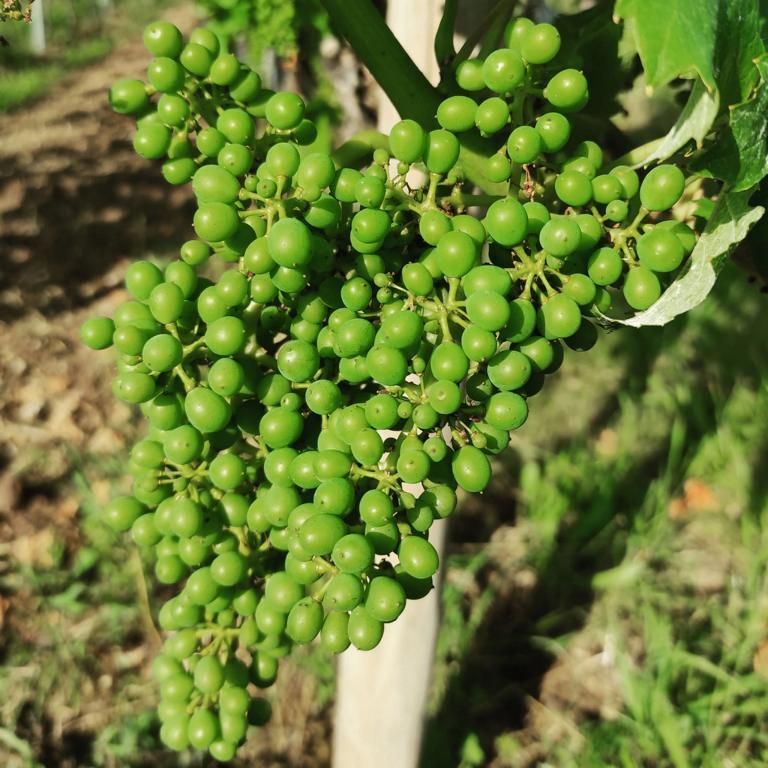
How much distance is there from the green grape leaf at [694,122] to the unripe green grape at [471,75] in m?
0.19

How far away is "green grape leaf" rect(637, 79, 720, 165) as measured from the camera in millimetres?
784

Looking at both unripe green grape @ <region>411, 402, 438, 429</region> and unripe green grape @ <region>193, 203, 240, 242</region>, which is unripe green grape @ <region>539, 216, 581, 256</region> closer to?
unripe green grape @ <region>411, 402, 438, 429</region>

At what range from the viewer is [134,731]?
2383 mm

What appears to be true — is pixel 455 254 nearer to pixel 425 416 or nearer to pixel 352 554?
pixel 425 416

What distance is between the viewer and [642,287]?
31.5 inches

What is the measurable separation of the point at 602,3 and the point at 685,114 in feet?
1.05

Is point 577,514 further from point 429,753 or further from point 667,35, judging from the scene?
point 667,35

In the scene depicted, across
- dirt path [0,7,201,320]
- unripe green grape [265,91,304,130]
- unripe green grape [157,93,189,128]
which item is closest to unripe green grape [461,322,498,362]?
unripe green grape [265,91,304,130]

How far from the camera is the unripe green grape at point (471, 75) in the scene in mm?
856

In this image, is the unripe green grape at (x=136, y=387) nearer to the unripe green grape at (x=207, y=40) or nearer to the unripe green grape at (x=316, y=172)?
the unripe green grape at (x=316, y=172)

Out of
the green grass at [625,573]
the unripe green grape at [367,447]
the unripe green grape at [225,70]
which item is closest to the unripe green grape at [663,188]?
the unripe green grape at [367,447]

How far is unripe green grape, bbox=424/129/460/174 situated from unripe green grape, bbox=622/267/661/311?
210 mm

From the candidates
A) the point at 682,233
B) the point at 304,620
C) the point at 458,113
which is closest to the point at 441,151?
the point at 458,113

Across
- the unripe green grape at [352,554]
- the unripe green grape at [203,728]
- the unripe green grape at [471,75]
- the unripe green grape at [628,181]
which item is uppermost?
the unripe green grape at [471,75]
